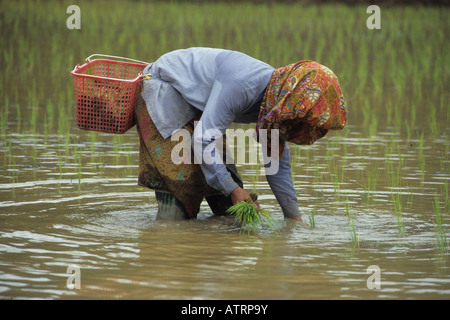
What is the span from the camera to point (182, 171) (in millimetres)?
4273

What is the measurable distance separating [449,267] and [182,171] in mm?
1421

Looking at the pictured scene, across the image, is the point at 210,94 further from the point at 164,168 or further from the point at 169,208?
the point at 169,208

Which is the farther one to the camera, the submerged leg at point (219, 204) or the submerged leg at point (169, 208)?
the submerged leg at point (219, 204)

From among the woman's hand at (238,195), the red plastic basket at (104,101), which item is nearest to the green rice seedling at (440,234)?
the woman's hand at (238,195)

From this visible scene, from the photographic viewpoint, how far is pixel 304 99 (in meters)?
3.79

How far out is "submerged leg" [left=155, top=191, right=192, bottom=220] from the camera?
4441mm

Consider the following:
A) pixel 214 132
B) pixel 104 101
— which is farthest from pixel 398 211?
pixel 104 101

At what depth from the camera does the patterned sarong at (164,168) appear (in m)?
4.27

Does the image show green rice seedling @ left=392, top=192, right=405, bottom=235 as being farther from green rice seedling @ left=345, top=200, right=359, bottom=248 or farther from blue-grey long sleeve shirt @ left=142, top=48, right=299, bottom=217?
blue-grey long sleeve shirt @ left=142, top=48, right=299, bottom=217

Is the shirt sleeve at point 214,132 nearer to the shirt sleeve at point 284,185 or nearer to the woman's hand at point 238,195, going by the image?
the woman's hand at point 238,195

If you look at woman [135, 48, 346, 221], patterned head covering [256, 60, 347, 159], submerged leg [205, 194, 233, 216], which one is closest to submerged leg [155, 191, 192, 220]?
woman [135, 48, 346, 221]

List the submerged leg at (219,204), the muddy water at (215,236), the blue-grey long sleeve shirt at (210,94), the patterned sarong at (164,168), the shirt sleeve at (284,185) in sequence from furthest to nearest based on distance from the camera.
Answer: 1. the submerged leg at (219,204)
2. the shirt sleeve at (284,185)
3. the patterned sarong at (164,168)
4. the blue-grey long sleeve shirt at (210,94)
5. the muddy water at (215,236)

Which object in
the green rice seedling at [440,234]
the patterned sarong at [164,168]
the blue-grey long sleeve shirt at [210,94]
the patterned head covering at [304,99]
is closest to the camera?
the patterned head covering at [304,99]

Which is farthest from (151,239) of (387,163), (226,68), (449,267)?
(387,163)
